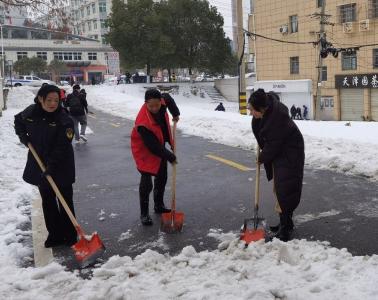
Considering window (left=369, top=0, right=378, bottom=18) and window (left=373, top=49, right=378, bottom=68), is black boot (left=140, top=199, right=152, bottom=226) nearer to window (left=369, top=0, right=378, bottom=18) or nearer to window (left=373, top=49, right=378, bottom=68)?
window (left=373, top=49, right=378, bottom=68)

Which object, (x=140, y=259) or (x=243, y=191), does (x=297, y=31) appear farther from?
(x=140, y=259)

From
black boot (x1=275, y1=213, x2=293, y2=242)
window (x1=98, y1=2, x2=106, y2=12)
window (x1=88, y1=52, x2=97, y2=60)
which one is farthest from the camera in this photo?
window (x1=88, y1=52, x2=97, y2=60)

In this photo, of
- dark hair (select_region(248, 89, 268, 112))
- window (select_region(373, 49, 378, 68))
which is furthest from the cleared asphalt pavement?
window (select_region(373, 49, 378, 68))

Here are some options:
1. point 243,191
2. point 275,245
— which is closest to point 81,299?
point 275,245

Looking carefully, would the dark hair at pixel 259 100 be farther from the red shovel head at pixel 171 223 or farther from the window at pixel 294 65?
the window at pixel 294 65

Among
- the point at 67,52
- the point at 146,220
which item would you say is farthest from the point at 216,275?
the point at 67,52

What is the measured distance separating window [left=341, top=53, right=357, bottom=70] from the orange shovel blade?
2895 centimetres

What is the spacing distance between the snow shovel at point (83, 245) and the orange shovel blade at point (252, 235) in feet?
4.49

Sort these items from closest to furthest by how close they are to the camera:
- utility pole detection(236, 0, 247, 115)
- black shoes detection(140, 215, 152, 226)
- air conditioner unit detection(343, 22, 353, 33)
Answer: black shoes detection(140, 215, 152, 226) → utility pole detection(236, 0, 247, 115) → air conditioner unit detection(343, 22, 353, 33)

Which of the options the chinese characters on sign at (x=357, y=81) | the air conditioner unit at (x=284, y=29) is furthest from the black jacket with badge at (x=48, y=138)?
the air conditioner unit at (x=284, y=29)

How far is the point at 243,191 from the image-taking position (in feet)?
22.6

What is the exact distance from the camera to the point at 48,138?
15.3 ft

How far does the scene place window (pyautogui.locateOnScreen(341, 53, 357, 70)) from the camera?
31031 mm

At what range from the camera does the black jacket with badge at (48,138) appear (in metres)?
4.67
